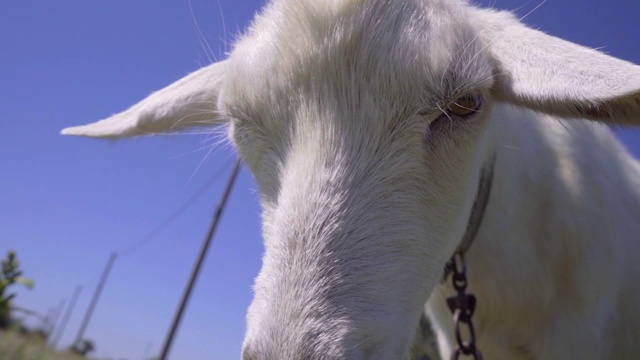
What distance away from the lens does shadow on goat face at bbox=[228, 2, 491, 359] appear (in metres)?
1.64

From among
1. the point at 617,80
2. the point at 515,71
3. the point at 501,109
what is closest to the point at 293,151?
the point at 515,71

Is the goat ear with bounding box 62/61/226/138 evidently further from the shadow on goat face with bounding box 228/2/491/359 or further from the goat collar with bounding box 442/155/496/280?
the goat collar with bounding box 442/155/496/280

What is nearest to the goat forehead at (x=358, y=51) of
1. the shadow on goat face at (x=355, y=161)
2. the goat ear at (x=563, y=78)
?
the shadow on goat face at (x=355, y=161)

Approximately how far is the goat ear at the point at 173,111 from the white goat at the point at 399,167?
0.04 ft

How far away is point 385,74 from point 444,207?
508mm

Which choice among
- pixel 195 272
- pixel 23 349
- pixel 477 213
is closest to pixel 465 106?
pixel 477 213

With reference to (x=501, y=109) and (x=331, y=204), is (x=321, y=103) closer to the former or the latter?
(x=331, y=204)

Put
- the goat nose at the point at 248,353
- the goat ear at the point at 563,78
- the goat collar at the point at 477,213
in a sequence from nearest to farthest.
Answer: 1. the goat nose at the point at 248,353
2. the goat ear at the point at 563,78
3. the goat collar at the point at 477,213

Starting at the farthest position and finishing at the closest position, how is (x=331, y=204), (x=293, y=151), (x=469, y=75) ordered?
(x=469, y=75)
(x=293, y=151)
(x=331, y=204)

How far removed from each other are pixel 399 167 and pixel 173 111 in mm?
1499

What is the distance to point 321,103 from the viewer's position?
A: 202 cm

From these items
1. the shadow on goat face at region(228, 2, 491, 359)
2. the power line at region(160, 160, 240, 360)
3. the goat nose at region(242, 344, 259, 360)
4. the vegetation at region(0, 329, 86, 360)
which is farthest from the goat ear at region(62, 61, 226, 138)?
the power line at region(160, 160, 240, 360)

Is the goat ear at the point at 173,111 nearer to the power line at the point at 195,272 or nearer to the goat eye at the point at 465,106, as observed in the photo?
the goat eye at the point at 465,106

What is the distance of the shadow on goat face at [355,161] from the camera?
164cm
